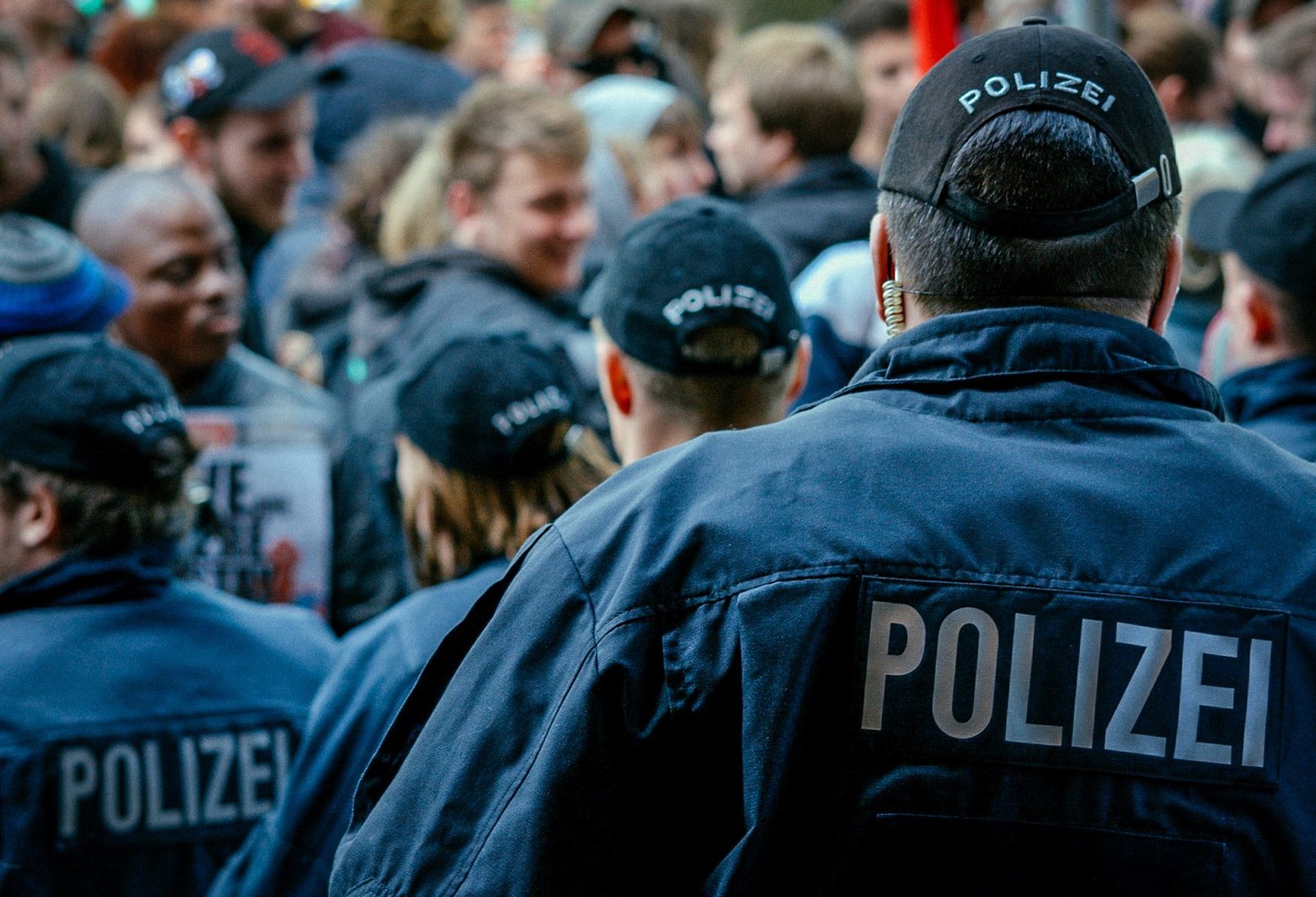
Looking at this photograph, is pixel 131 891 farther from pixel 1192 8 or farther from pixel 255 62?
pixel 1192 8

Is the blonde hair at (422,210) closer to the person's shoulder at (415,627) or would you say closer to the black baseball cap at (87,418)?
the black baseball cap at (87,418)

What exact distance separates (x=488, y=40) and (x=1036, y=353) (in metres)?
7.11

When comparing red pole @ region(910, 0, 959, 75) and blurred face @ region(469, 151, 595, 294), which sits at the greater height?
red pole @ region(910, 0, 959, 75)

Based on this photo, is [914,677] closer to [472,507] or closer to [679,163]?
[472,507]

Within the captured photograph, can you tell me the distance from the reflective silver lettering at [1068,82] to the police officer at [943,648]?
2 centimetres

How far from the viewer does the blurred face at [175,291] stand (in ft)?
13.8

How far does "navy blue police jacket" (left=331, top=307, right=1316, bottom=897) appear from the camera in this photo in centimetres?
150

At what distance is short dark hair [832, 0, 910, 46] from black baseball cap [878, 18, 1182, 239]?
4970 mm

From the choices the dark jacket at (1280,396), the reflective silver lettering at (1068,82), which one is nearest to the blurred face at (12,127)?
the dark jacket at (1280,396)

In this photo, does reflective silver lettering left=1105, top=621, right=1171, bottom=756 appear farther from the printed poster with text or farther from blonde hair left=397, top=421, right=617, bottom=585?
the printed poster with text

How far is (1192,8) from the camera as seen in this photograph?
30.4 feet

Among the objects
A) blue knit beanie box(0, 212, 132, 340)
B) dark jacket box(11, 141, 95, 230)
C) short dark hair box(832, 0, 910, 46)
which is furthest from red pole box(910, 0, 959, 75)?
short dark hair box(832, 0, 910, 46)

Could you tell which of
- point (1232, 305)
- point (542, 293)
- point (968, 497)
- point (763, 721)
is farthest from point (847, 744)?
point (542, 293)

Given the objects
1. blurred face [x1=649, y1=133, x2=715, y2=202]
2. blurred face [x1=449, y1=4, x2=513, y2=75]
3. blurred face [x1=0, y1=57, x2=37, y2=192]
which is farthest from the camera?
blurred face [x1=449, y1=4, x2=513, y2=75]
